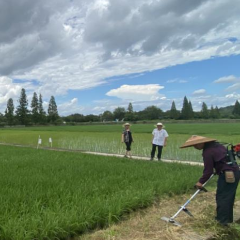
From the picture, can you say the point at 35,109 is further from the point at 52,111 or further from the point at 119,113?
the point at 119,113

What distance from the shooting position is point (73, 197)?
4.77 metres

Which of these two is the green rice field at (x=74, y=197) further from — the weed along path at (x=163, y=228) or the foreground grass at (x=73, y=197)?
the weed along path at (x=163, y=228)

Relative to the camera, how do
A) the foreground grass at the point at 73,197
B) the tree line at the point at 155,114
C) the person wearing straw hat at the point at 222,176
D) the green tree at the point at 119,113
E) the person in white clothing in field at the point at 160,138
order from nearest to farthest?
the foreground grass at the point at 73,197 < the person wearing straw hat at the point at 222,176 < the person in white clothing in field at the point at 160,138 < the tree line at the point at 155,114 < the green tree at the point at 119,113

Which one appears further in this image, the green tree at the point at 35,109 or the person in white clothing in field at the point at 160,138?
the green tree at the point at 35,109

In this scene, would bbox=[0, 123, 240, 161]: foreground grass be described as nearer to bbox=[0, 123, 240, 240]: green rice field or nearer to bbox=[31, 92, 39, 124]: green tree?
bbox=[0, 123, 240, 240]: green rice field

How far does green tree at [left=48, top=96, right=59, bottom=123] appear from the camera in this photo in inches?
3907

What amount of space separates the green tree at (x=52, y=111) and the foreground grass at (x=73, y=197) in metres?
93.7

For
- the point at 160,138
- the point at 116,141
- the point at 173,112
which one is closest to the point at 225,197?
the point at 160,138

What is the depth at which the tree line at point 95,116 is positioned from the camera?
89.7m

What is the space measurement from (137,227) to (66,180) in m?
2.67

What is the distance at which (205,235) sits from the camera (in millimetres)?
3746

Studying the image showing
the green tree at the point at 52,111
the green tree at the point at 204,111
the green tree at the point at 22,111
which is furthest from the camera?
the green tree at the point at 204,111

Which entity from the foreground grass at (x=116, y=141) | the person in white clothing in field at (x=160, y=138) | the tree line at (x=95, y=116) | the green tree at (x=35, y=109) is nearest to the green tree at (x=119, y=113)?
the tree line at (x=95, y=116)

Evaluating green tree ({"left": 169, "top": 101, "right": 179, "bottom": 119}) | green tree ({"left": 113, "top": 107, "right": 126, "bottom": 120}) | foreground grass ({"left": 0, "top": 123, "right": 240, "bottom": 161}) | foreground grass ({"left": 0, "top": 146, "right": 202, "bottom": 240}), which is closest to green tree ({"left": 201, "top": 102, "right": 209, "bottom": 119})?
green tree ({"left": 169, "top": 101, "right": 179, "bottom": 119})
